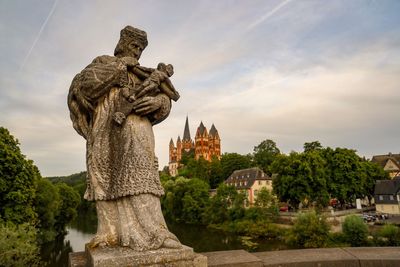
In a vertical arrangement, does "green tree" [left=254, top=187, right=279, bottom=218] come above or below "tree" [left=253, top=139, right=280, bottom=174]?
below

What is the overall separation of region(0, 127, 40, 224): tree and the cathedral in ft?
366

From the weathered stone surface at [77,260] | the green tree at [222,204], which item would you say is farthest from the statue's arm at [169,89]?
the green tree at [222,204]

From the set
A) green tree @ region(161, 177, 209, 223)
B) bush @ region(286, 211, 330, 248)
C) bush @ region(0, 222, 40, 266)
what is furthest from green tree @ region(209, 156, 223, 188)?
bush @ region(0, 222, 40, 266)

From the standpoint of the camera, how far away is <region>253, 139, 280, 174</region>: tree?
84062 mm

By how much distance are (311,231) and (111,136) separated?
104 ft

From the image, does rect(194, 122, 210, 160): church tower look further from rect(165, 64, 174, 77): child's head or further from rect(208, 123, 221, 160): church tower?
rect(165, 64, 174, 77): child's head

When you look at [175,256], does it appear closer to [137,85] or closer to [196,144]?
[137,85]

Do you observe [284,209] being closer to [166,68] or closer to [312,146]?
→ [312,146]

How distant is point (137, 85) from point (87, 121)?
0.75 meters

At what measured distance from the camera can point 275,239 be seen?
39844 mm

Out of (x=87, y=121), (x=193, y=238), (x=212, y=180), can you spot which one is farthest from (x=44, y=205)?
(x=212, y=180)

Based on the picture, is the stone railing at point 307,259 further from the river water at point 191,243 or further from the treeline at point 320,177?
the treeline at point 320,177

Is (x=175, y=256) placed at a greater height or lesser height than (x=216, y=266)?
greater

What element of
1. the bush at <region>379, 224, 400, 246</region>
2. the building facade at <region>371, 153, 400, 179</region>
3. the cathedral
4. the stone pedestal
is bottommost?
the bush at <region>379, 224, 400, 246</region>
